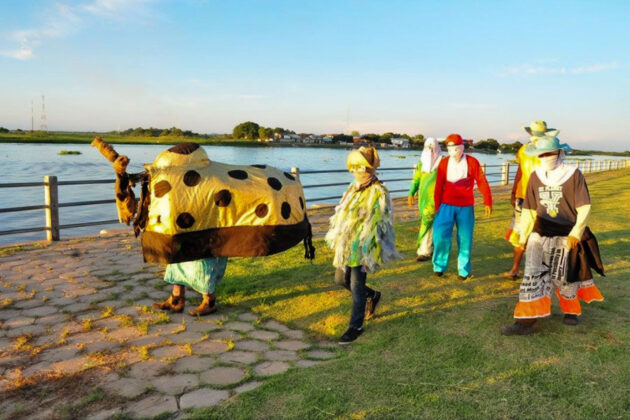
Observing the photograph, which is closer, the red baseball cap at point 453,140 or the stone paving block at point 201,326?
the stone paving block at point 201,326

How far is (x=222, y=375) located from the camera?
3.13 meters

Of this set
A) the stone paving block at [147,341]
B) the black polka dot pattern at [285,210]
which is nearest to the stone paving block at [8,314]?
the stone paving block at [147,341]

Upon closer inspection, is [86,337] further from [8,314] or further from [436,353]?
[436,353]

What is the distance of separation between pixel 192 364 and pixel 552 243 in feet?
10.0

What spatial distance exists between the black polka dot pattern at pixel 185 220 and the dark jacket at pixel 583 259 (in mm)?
3162

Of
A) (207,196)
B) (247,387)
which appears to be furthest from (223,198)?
(247,387)

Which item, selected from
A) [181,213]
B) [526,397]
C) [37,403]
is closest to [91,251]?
[181,213]

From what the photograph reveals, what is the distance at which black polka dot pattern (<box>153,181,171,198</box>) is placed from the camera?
372 centimetres

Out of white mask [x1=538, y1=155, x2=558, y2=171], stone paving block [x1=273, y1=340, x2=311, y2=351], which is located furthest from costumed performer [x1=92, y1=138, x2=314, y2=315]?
white mask [x1=538, y1=155, x2=558, y2=171]

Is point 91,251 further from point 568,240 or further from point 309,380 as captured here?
point 568,240

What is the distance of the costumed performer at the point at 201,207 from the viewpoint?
3730 mm

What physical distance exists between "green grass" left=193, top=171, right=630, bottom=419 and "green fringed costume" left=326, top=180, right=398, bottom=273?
67cm

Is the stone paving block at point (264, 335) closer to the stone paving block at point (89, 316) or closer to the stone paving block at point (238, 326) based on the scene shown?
the stone paving block at point (238, 326)

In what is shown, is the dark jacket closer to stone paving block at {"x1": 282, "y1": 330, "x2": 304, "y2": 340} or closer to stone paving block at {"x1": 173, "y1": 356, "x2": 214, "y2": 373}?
stone paving block at {"x1": 282, "y1": 330, "x2": 304, "y2": 340}
